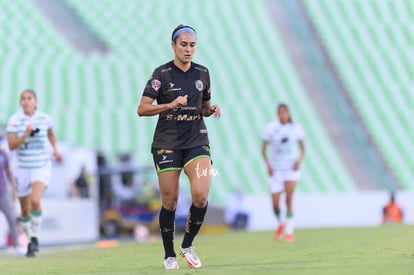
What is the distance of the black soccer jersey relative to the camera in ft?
29.7

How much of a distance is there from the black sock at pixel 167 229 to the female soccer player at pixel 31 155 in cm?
420

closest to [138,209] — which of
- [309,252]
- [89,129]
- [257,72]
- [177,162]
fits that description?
[89,129]

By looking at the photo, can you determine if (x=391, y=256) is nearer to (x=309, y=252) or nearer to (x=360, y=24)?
(x=309, y=252)

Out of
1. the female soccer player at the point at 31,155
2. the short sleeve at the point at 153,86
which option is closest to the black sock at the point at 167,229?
the short sleeve at the point at 153,86

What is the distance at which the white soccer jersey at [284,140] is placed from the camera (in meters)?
16.3


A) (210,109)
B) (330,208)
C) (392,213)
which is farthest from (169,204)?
(330,208)

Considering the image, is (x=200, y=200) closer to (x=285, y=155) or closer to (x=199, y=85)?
(x=199, y=85)

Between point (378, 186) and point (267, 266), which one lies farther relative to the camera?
point (378, 186)

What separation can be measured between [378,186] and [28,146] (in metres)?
18.6

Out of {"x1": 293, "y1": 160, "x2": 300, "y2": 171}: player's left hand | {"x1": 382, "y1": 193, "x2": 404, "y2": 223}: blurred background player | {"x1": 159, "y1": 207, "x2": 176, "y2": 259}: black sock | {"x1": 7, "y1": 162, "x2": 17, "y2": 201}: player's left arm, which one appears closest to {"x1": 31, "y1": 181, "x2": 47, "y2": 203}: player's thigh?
{"x1": 7, "y1": 162, "x2": 17, "y2": 201}: player's left arm

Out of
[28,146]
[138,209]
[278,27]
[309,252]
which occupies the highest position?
[278,27]

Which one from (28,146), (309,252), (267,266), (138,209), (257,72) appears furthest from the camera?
(257,72)

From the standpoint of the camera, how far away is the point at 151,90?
905 cm

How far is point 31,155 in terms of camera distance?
A: 43.9 feet
